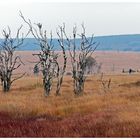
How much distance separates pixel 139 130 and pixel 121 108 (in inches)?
121

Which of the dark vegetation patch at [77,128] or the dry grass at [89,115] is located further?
the dry grass at [89,115]

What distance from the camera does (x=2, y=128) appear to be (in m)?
10.6

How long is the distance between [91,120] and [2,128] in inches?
82.1

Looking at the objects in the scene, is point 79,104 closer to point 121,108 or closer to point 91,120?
point 121,108

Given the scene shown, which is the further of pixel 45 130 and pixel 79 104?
pixel 79 104

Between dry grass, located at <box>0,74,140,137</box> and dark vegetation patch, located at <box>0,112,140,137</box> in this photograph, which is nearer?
dark vegetation patch, located at <box>0,112,140,137</box>

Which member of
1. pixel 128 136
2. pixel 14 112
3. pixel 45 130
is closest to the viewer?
pixel 128 136

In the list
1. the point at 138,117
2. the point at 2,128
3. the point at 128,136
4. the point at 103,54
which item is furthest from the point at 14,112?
the point at 103,54

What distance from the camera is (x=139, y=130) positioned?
31.6 ft

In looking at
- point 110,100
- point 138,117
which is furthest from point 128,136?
point 110,100

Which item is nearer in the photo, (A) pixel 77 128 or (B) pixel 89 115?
(A) pixel 77 128

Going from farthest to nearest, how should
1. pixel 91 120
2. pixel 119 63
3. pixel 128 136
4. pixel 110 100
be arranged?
1. pixel 119 63
2. pixel 110 100
3. pixel 91 120
4. pixel 128 136

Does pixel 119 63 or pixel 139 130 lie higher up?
pixel 139 130

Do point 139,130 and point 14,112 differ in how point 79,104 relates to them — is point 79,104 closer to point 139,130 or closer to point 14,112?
point 14,112
